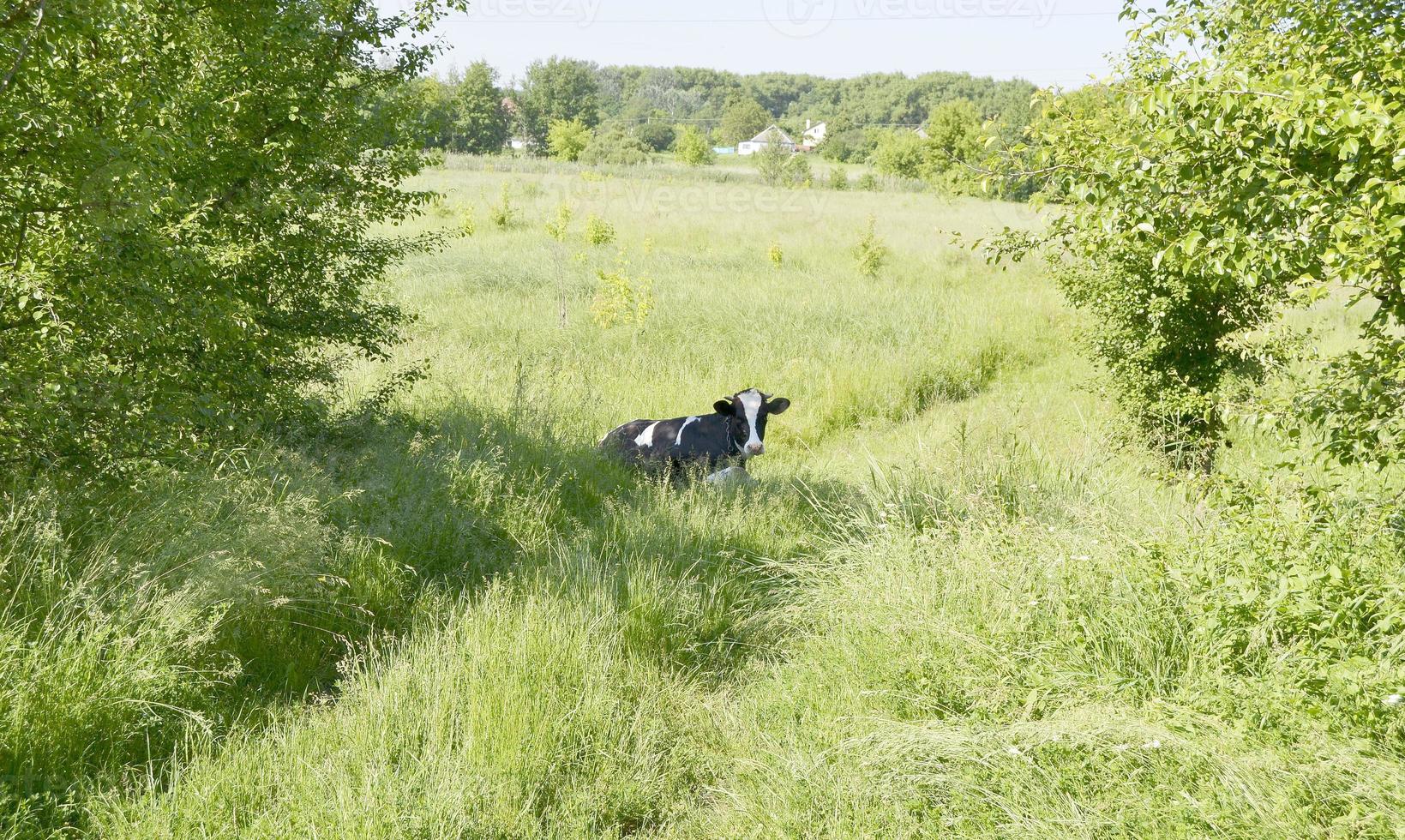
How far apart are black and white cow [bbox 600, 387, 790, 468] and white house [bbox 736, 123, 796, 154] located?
5079 cm

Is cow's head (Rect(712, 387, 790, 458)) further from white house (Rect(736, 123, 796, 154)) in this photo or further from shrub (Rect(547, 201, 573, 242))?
white house (Rect(736, 123, 796, 154))

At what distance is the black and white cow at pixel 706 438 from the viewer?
754 centimetres

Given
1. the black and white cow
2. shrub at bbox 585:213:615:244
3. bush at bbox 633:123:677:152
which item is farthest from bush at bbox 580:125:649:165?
the black and white cow

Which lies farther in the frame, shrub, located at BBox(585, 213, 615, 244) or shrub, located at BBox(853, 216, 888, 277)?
shrub, located at BBox(585, 213, 615, 244)

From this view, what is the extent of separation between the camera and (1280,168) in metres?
3.17

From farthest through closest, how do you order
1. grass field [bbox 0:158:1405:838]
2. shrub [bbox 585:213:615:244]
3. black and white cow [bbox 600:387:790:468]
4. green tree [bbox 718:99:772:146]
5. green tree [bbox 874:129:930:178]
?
green tree [bbox 718:99:772:146], green tree [bbox 874:129:930:178], shrub [bbox 585:213:615:244], black and white cow [bbox 600:387:790:468], grass field [bbox 0:158:1405:838]

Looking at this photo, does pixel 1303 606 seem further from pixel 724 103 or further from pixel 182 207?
pixel 724 103

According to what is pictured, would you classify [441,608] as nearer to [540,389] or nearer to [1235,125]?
[1235,125]

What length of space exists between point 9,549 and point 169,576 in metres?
0.63

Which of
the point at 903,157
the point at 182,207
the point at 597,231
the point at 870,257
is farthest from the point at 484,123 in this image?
the point at 182,207

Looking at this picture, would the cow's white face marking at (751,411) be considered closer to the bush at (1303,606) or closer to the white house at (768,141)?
the bush at (1303,606)

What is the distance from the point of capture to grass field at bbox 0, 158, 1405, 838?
9.62 ft

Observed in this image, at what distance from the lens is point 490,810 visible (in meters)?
3.14

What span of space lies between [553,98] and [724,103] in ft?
72.2
